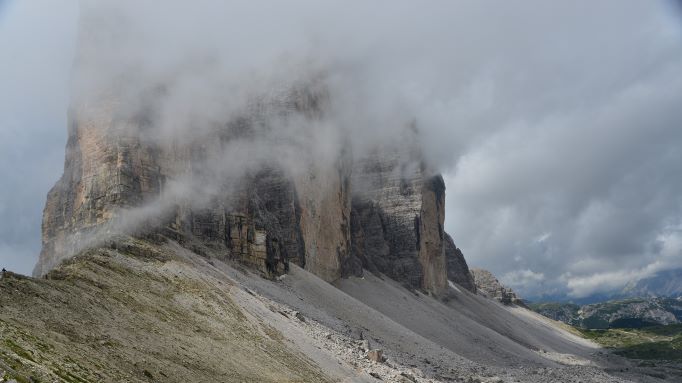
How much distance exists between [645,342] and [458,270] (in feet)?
154

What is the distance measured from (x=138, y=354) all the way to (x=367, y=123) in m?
95.5

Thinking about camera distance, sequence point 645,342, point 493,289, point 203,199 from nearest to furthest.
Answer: point 203,199, point 645,342, point 493,289

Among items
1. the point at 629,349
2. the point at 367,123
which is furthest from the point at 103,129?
the point at 629,349

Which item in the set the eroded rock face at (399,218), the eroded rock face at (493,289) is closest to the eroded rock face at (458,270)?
the eroded rock face at (493,289)

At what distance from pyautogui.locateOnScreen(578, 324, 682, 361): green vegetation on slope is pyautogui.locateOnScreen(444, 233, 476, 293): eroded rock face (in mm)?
34686

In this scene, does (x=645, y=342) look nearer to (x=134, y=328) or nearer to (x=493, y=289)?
(x=493, y=289)

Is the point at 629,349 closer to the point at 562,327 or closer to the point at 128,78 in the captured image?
the point at 562,327

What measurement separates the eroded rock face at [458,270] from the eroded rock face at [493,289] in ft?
55.2

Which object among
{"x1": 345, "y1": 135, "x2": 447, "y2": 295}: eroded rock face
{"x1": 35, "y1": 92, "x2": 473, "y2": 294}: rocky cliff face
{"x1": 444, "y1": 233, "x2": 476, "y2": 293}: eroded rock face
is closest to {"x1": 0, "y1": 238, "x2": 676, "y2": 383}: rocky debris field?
{"x1": 35, "y1": 92, "x2": 473, "y2": 294}: rocky cliff face

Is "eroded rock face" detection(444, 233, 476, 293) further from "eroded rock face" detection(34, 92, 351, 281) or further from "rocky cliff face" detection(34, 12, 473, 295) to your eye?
"eroded rock face" detection(34, 92, 351, 281)

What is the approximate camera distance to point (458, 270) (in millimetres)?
148375

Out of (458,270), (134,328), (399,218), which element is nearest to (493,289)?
(458,270)

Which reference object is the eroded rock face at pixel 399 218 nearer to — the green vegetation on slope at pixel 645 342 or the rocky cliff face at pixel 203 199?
the rocky cliff face at pixel 203 199

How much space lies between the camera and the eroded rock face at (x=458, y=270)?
480ft
